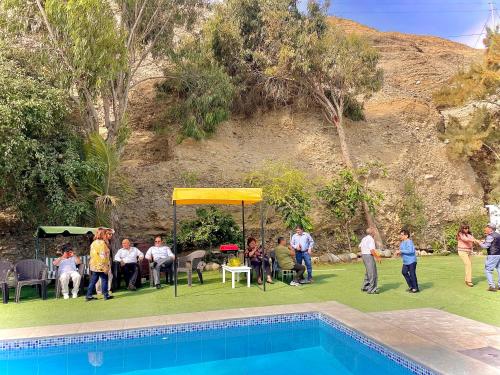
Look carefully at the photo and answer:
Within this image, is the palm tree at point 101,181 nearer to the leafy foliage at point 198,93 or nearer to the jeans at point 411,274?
the leafy foliage at point 198,93

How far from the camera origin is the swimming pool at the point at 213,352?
15.9ft

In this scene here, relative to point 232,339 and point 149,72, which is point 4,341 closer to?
point 232,339

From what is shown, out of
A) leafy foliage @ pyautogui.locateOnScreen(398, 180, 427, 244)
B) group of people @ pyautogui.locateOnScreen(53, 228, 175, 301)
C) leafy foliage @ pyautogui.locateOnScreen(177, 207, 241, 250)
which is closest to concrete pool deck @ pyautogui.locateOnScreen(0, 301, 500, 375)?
group of people @ pyautogui.locateOnScreen(53, 228, 175, 301)

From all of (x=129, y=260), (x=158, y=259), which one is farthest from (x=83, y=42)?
(x=158, y=259)

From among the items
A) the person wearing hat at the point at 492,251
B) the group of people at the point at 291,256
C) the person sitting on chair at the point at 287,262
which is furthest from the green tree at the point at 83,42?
the person wearing hat at the point at 492,251

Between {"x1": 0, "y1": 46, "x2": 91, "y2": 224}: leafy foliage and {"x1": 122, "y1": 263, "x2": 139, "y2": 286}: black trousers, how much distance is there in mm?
2525

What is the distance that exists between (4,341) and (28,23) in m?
9.46

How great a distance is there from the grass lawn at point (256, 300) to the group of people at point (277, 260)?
12.0 inches

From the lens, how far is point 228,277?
35.3 feet

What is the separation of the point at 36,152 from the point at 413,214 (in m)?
14.4

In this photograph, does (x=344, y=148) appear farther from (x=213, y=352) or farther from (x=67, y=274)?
(x=213, y=352)

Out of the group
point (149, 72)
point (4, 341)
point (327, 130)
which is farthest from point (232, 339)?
point (149, 72)

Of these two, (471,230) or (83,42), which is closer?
(83,42)

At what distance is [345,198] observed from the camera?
49.8 ft
